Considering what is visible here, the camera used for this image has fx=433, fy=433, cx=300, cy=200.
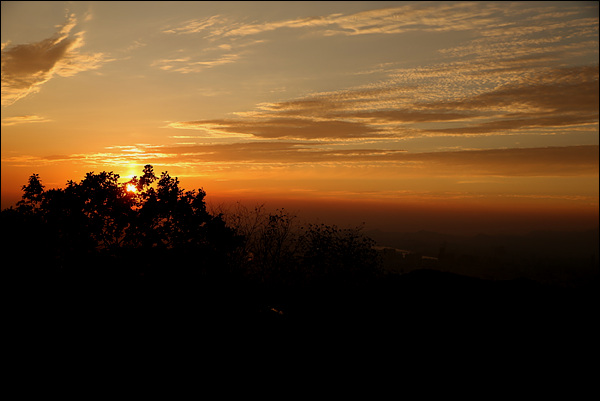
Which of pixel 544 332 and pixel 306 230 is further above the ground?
pixel 306 230

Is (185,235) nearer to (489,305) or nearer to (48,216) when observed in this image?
(48,216)

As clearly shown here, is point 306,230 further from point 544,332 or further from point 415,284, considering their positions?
point 544,332

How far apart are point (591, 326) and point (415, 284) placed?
1155cm

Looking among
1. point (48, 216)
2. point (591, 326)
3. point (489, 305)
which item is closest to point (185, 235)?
point (48, 216)

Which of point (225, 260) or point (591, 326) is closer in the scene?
point (591, 326)

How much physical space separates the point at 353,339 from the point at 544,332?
10.9 m

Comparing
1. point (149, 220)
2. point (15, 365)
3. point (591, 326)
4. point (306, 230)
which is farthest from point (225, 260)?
point (591, 326)

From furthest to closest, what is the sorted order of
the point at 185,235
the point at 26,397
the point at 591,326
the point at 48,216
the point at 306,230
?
1. the point at 306,230
2. the point at 185,235
3. the point at 48,216
4. the point at 591,326
5. the point at 26,397

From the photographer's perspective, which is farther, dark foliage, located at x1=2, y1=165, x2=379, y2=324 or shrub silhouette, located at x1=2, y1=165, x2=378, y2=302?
shrub silhouette, located at x1=2, y1=165, x2=378, y2=302

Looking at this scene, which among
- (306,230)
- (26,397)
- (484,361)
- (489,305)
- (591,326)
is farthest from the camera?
(306,230)

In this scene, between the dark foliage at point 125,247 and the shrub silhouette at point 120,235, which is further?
the shrub silhouette at point 120,235

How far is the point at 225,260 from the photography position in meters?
37.7

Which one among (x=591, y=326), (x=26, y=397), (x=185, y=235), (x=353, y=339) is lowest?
(x=26, y=397)

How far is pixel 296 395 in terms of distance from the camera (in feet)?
61.7
